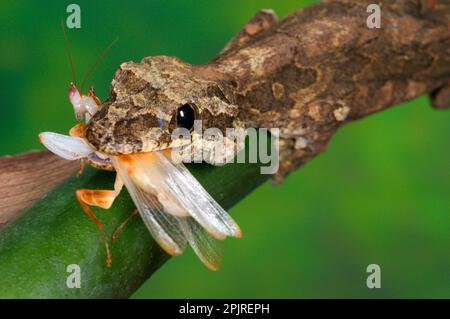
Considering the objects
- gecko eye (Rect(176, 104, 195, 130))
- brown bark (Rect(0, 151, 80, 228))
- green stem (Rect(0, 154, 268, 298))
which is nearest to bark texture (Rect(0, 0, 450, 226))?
brown bark (Rect(0, 151, 80, 228))

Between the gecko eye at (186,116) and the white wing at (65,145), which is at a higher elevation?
the gecko eye at (186,116)

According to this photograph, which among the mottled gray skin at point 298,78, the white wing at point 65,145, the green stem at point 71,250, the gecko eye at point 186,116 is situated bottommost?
the green stem at point 71,250

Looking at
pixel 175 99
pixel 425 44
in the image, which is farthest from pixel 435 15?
pixel 175 99

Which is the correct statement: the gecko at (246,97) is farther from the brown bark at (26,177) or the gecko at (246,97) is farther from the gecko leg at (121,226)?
the brown bark at (26,177)

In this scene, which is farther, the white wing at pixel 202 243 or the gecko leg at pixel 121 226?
the white wing at pixel 202 243

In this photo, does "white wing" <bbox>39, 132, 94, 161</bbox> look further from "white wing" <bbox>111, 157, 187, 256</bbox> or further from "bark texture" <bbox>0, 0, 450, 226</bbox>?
"bark texture" <bbox>0, 0, 450, 226</bbox>

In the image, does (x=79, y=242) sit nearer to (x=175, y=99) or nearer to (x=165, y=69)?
(x=175, y=99)

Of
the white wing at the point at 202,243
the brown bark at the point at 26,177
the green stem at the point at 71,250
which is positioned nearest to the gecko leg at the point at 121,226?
the green stem at the point at 71,250

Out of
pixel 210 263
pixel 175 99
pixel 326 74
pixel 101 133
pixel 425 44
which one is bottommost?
pixel 210 263
